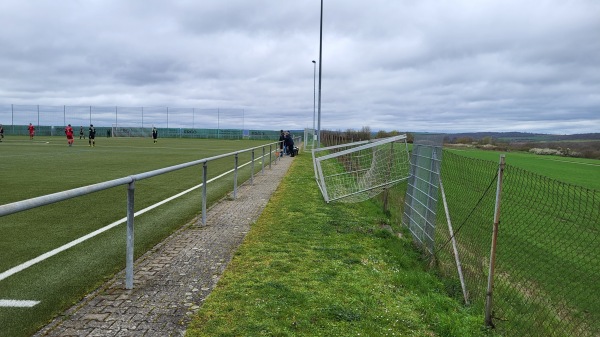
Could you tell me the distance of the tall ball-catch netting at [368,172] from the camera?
9242 mm

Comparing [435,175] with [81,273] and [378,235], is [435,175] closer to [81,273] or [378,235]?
[378,235]

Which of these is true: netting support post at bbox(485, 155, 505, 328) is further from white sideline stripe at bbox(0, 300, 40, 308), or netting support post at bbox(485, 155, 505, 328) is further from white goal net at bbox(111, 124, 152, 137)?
white goal net at bbox(111, 124, 152, 137)

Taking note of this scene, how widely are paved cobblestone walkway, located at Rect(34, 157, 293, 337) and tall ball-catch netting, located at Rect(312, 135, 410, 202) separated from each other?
294 cm

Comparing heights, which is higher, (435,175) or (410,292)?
(435,175)

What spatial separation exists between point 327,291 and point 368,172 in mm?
5726

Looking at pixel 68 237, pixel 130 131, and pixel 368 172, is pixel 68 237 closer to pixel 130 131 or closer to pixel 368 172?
pixel 368 172

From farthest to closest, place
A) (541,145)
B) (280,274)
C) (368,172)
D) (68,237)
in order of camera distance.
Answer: (541,145), (368,172), (68,237), (280,274)

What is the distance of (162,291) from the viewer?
13.8 feet

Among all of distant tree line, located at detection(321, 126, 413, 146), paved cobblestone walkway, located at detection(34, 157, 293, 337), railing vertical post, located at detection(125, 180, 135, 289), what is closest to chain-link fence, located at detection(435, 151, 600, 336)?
paved cobblestone walkway, located at detection(34, 157, 293, 337)

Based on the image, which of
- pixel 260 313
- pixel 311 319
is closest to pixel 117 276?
pixel 260 313

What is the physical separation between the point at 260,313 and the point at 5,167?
16.5 meters

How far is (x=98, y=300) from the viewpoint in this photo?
13.0 feet

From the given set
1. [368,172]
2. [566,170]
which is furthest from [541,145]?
[368,172]

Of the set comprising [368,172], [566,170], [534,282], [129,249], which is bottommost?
[534,282]
